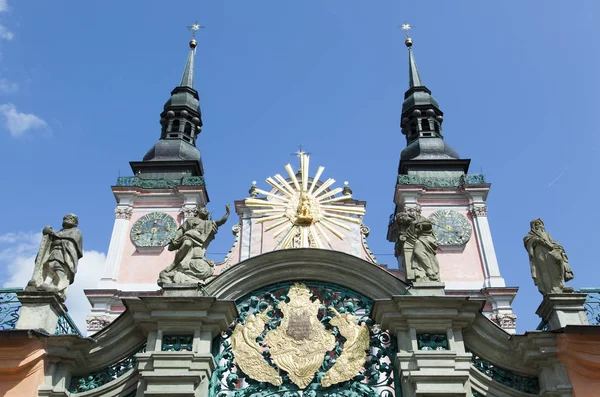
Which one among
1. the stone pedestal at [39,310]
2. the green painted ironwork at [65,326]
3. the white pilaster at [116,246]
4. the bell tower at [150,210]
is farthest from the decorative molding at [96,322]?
the stone pedestal at [39,310]

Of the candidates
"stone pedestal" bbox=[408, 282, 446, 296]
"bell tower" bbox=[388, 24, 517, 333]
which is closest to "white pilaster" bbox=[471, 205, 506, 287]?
"bell tower" bbox=[388, 24, 517, 333]

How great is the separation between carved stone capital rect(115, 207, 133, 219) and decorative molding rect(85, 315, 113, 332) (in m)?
4.40

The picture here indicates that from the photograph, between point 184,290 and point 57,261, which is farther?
point 57,261

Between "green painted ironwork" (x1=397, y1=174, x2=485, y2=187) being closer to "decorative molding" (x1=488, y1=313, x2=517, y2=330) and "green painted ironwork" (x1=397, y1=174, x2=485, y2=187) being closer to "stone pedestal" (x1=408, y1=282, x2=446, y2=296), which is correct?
"decorative molding" (x1=488, y1=313, x2=517, y2=330)

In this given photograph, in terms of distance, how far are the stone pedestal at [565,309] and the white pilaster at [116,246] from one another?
50.5ft

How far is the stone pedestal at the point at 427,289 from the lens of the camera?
28.9 ft

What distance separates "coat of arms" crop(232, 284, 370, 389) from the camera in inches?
337

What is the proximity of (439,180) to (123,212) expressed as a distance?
38.8 feet

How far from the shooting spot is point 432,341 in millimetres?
8570

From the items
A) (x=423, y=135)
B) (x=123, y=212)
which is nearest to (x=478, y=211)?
(x=423, y=135)

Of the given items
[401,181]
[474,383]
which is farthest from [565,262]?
[401,181]

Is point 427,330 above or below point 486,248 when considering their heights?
below

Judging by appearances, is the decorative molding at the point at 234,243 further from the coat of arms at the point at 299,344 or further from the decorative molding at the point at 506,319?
the coat of arms at the point at 299,344

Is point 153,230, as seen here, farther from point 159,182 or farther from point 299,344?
point 299,344
